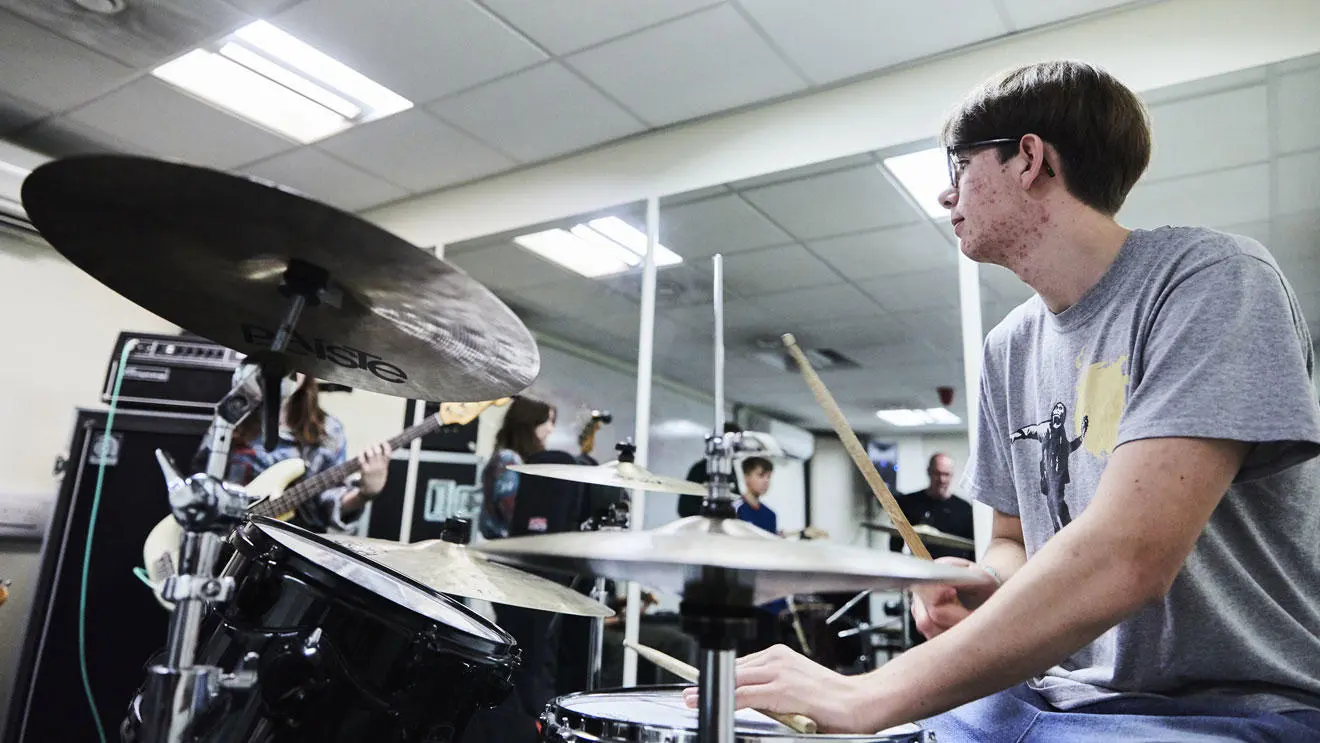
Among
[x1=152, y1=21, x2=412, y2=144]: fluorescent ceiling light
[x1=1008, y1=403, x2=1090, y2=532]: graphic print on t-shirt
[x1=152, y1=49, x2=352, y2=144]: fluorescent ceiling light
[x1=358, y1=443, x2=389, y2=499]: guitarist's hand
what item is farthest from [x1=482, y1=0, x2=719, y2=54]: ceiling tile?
[x1=1008, y1=403, x2=1090, y2=532]: graphic print on t-shirt

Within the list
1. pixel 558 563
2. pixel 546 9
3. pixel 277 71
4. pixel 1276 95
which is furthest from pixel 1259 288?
pixel 277 71

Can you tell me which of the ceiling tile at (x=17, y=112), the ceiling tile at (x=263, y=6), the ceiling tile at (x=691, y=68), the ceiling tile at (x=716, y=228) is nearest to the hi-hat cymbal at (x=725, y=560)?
the ceiling tile at (x=691, y=68)

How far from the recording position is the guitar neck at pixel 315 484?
2868mm

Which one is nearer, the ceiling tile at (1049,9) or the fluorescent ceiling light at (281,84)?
the ceiling tile at (1049,9)

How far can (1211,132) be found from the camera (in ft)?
8.32

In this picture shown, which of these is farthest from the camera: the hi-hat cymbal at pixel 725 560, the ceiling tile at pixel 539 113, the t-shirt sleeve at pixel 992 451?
the ceiling tile at pixel 539 113

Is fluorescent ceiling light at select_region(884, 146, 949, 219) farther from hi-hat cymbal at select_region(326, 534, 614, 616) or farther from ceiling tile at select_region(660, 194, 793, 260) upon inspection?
hi-hat cymbal at select_region(326, 534, 614, 616)

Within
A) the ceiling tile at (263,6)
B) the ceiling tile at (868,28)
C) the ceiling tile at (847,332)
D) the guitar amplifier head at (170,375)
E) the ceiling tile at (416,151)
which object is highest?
the ceiling tile at (263,6)

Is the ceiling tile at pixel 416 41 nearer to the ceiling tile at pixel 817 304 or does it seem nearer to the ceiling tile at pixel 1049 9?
the ceiling tile at pixel 817 304

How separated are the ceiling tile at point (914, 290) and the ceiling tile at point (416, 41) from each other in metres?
1.80

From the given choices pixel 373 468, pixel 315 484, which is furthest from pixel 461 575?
pixel 373 468

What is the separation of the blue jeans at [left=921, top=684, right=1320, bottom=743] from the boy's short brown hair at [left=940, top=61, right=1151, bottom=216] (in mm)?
649

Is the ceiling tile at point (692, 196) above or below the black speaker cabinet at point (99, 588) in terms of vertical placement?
above

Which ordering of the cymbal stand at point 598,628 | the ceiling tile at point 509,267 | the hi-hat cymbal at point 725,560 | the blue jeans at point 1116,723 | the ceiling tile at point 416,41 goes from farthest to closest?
the ceiling tile at point 509,267 < the ceiling tile at point 416,41 < the cymbal stand at point 598,628 < the blue jeans at point 1116,723 < the hi-hat cymbal at point 725,560
